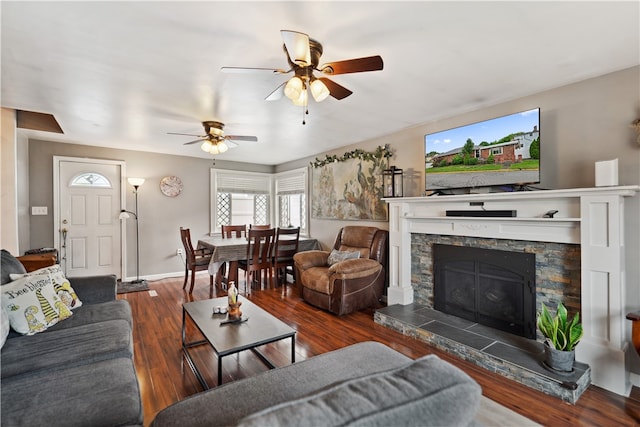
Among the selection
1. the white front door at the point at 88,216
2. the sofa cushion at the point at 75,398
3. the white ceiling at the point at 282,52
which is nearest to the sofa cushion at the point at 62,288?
the sofa cushion at the point at 75,398

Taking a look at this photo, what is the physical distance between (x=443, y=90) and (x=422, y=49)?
2.60 ft

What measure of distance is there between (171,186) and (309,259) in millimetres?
3193

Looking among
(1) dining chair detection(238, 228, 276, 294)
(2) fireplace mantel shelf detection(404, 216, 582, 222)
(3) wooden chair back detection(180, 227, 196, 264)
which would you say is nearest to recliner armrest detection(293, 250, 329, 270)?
(1) dining chair detection(238, 228, 276, 294)

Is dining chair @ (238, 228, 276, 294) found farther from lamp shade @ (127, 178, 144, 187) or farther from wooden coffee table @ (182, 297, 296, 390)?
lamp shade @ (127, 178, 144, 187)

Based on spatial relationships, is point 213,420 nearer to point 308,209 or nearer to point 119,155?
point 308,209

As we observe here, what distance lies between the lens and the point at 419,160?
372 cm

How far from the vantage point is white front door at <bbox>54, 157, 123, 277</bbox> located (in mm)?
4680

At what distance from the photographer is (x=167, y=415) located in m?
1.08

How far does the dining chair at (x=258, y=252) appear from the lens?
4449mm

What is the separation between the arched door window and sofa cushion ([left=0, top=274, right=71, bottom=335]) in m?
3.44

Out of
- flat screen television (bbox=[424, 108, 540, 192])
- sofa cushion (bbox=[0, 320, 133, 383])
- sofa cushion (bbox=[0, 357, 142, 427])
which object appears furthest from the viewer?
flat screen television (bbox=[424, 108, 540, 192])

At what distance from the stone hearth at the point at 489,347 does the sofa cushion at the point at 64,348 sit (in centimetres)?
238

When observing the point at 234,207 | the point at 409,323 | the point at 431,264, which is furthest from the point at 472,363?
the point at 234,207

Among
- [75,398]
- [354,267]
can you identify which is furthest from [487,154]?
[75,398]
